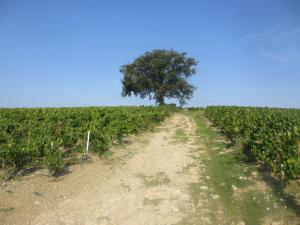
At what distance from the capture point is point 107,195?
8.16 meters

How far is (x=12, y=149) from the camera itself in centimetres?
888

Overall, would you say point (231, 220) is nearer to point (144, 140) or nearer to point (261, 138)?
point (261, 138)

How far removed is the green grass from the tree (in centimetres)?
4423

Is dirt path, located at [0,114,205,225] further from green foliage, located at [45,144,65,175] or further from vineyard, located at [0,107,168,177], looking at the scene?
vineyard, located at [0,107,168,177]

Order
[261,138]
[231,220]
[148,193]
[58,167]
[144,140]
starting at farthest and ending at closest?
[144,140]
[261,138]
[58,167]
[148,193]
[231,220]

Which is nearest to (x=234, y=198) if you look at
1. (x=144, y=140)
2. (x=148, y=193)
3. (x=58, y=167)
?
(x=148, y=193)

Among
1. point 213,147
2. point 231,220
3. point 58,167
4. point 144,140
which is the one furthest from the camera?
point 144,140

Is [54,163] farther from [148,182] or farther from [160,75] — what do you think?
[160,75]

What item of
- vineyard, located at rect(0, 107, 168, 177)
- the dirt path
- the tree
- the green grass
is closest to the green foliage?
vineyard, located at rect(0, 107, 168, 177)

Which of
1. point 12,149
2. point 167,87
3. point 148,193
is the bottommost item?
point 148,193

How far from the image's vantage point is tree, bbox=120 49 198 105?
5538 centimetres

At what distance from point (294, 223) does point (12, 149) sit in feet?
23.0

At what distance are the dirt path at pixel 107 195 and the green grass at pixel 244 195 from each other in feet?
2.02

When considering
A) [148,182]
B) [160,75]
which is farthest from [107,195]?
[160,75]
